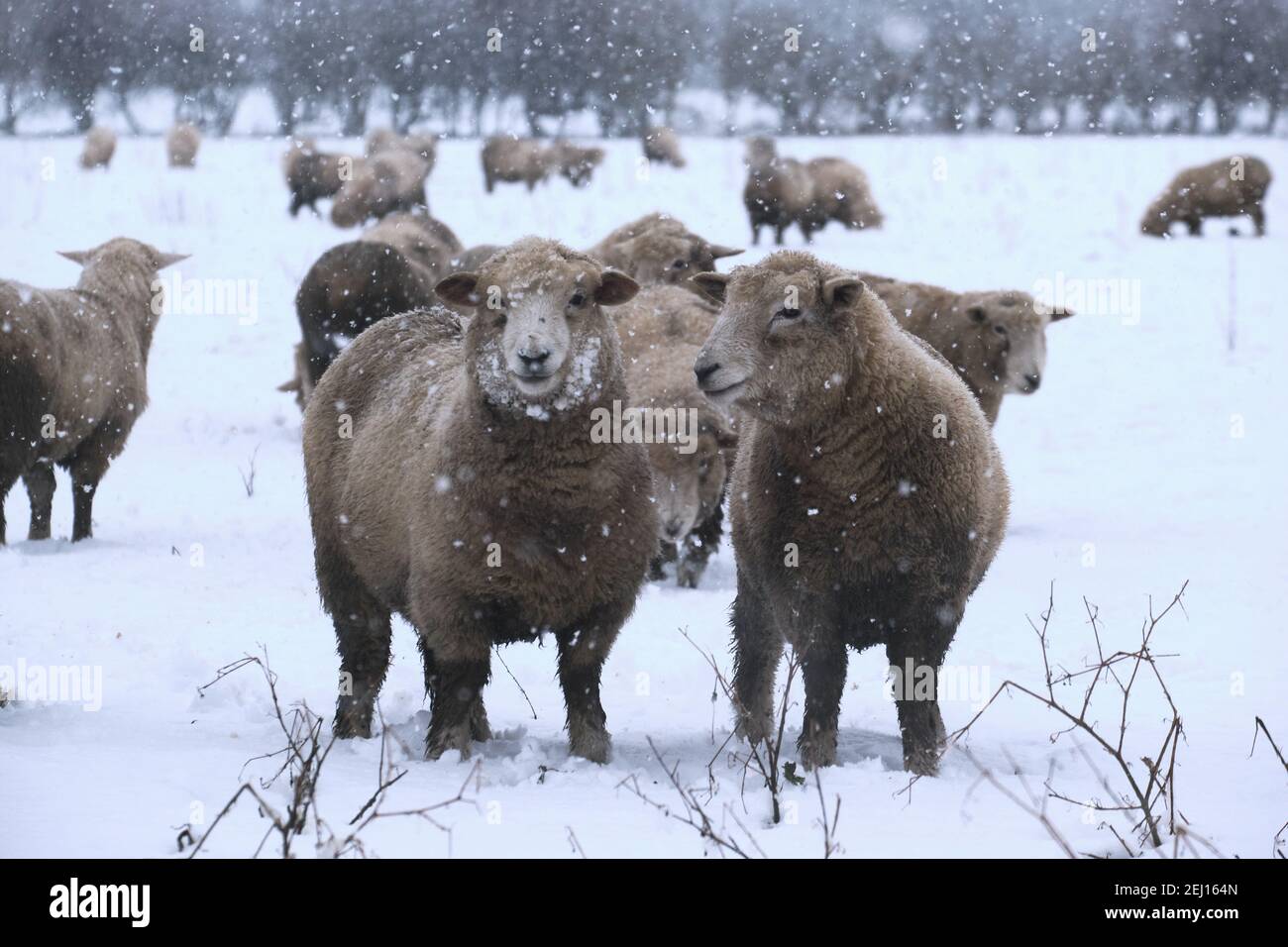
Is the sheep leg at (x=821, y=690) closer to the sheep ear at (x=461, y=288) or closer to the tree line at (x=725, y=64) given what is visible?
the sheep ear at (x=461, y=288)

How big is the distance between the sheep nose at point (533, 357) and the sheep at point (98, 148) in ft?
65.3

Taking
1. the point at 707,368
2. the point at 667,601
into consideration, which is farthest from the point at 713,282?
the point at 667,601

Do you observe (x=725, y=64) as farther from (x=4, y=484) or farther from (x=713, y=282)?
(x=713, y=282)

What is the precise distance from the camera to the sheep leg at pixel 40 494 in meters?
9.60

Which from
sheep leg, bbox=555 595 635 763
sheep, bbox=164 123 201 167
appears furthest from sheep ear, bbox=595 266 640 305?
sheep, bbox=164 123 201 167

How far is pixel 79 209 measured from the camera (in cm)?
2070

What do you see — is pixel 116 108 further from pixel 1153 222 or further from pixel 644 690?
pixel 644 690

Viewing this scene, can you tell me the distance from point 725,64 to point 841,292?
872 inches

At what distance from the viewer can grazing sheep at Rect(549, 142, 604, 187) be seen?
81.6 ft

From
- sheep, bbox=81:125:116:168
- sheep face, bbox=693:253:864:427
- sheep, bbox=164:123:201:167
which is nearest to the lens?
sheep face, bbox=693:253:864:427

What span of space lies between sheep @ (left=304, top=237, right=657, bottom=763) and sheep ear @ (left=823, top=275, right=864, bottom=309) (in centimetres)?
67

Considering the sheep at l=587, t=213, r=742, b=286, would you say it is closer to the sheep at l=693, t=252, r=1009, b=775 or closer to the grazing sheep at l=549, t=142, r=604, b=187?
the sheep at l=693, t=252, r=1009, b=775
